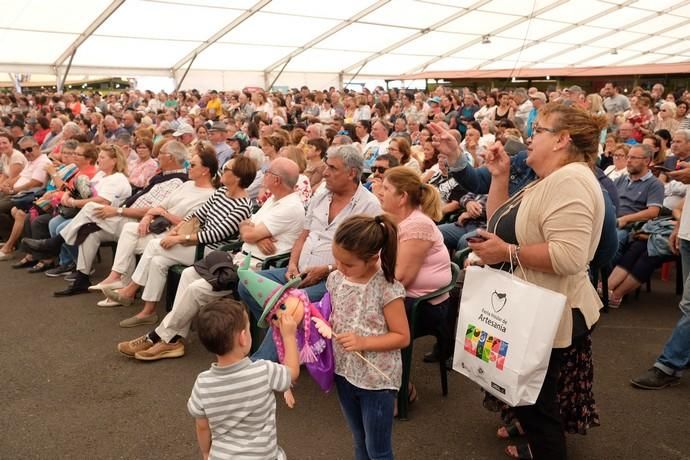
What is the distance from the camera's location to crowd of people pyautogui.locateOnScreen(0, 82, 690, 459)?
202 cm

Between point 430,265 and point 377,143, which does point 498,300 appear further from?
point 377,143

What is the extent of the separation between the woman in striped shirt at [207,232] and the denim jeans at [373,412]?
2.28 meters

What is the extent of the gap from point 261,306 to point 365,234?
0.77 m

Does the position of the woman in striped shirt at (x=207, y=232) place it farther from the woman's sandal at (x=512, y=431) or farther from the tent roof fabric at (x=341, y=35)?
the tent roof fabric at (x=341, y=35)

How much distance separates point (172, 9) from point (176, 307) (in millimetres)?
10853

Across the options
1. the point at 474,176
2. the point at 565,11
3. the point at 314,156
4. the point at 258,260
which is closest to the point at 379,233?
the point at 474,176

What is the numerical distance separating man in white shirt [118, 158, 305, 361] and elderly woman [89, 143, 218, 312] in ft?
2.97

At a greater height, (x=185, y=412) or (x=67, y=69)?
(x=67, y=69)

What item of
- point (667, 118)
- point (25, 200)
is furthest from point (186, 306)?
point (667, 118)

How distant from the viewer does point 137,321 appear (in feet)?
14.2

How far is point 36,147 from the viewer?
6.61m

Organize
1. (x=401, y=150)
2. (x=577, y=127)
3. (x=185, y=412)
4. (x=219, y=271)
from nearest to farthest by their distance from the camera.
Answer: (x=577, y=127) → (x=185, y=412) → (x=219, y=271) → (x=401, y=150)

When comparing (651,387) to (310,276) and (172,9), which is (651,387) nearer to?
(310,276)

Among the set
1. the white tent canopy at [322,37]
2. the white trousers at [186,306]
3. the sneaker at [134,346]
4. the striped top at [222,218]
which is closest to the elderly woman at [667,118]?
the white tent canopy at [322,37]
